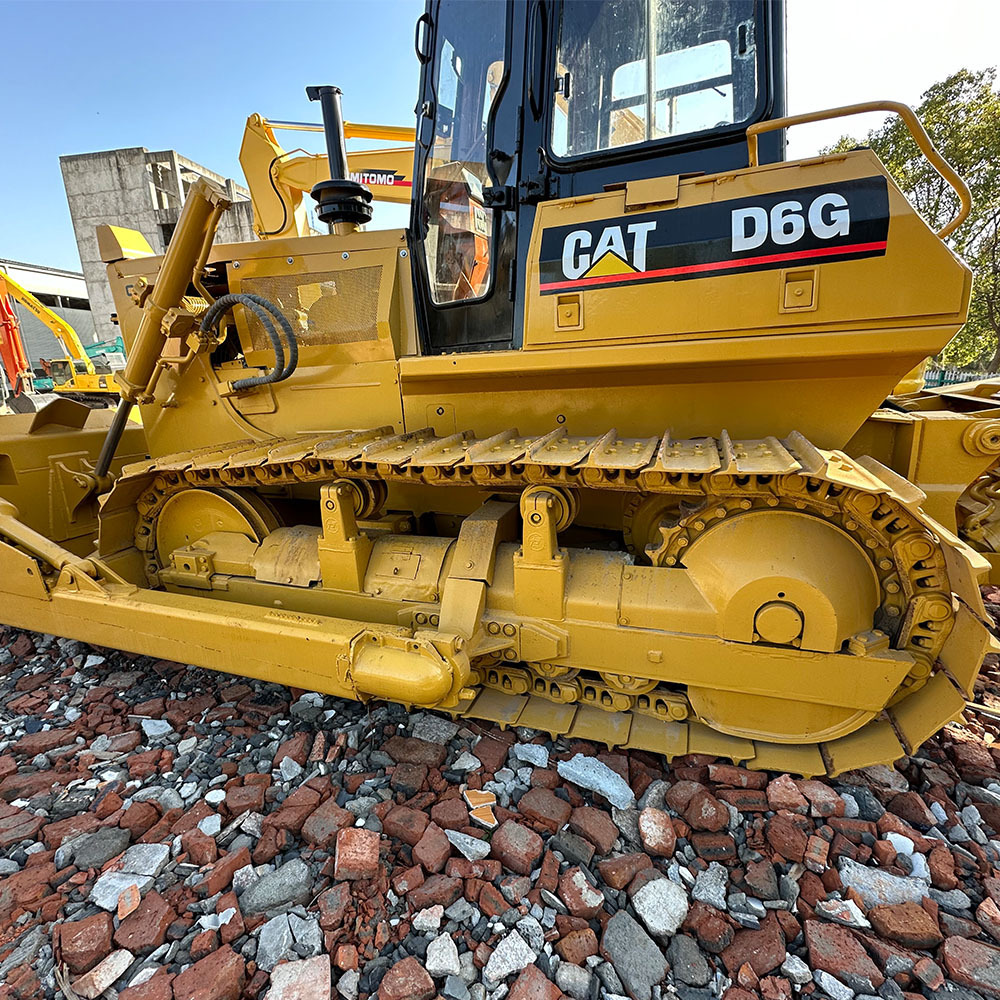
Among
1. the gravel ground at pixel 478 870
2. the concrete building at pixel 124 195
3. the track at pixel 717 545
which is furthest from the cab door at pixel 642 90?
the concrete building at pixel 124 195

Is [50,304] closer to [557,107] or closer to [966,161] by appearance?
[557,107]

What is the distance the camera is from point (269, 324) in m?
2.54

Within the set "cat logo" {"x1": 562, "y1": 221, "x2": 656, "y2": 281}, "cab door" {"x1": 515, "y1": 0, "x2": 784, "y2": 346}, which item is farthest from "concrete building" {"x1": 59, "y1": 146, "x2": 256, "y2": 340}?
"cat logo" {"x1": 562, "y1": 221, "x2": 656, "y2": 281}

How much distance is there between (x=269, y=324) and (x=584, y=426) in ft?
4.94

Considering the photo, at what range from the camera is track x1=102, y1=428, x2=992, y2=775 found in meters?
1.76

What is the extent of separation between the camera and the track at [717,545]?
176 cm

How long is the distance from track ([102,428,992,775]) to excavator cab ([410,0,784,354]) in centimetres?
75

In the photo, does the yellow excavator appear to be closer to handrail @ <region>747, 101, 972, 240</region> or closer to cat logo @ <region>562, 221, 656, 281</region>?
cat logo @ <region>562, 221, 656, 281</region>

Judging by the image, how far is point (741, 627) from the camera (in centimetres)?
195

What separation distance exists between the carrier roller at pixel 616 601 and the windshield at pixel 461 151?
31.9 inches

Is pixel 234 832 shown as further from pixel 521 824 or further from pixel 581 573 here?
pixel 581 573

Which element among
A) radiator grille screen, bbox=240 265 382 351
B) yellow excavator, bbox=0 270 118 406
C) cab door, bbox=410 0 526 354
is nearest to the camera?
cab door, bbox=410 0 526 354

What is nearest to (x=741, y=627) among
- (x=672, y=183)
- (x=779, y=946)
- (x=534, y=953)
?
(x=779, y=946)

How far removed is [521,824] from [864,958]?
995mm
